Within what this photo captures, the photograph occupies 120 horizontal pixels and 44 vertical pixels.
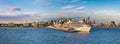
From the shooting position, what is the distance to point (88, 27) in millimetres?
122688

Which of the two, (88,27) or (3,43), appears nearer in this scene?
(3,43)

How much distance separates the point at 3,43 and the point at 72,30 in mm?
73062

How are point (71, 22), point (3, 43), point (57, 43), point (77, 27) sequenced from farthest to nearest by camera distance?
point (71, 22) → point (77, 27) → point (57, 43) → point (3, 43)

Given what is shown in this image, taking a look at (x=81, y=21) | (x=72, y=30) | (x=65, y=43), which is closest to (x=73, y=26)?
(x=81, y=21)

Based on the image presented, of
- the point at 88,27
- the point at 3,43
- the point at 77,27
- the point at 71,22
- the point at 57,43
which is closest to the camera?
the point at 3,43

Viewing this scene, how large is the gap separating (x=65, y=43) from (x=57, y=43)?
1.74 m

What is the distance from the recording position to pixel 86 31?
123000 mm

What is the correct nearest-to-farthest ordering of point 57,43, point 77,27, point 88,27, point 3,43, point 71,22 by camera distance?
point 3,43
point 57,43
point 88,27
point 77,27
point 71,22

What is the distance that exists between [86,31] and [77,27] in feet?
31.6

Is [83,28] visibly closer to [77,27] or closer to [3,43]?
[77,27]

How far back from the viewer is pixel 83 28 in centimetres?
12350

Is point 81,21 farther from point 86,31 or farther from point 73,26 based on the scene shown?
point 86,31

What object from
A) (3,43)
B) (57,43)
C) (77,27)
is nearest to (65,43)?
(57,43)

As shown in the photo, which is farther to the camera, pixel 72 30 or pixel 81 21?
pixel 81 21
